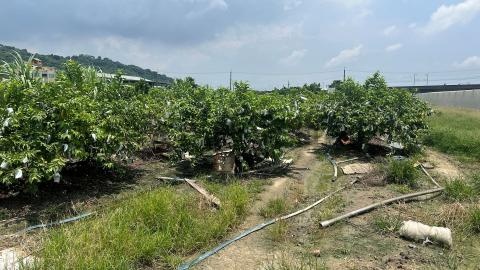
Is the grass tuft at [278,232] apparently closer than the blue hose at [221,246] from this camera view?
No

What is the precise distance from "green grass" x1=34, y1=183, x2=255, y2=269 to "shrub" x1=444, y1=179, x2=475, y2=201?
10.6ft

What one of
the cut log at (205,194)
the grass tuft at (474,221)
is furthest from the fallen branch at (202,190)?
the grass tuft at (474,221)

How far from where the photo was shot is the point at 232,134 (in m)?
8.49

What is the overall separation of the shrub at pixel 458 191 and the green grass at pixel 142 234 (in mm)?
3216

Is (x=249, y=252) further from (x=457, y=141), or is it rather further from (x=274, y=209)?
(x=457, y=141)

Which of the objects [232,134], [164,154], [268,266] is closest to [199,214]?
[268,266]

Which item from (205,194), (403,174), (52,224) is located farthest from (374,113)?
(52,224)

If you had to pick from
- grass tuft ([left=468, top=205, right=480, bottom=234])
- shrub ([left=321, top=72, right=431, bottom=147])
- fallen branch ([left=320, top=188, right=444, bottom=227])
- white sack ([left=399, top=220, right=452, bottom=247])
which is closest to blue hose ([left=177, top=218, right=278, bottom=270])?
fallen branch ([left=320, top=188, right=444, bottom=227])

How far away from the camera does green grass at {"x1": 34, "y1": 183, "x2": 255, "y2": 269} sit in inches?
160

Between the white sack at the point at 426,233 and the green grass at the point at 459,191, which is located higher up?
the green grass at the point at 459,191

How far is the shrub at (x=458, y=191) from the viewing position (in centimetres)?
660

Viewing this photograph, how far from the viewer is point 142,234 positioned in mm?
4703

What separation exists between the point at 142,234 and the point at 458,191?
4755mm

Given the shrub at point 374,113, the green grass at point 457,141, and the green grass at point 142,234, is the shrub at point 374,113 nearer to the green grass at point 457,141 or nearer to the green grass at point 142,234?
the green grass at point 457,141
